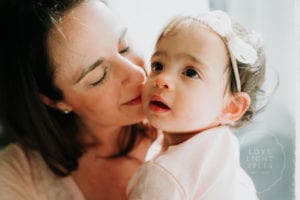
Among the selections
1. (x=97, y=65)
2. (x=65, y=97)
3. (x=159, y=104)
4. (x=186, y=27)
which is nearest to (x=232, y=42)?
(x=186, y=27)

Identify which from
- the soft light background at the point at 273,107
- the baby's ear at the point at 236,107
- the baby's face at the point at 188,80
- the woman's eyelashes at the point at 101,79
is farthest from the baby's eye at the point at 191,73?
the soft light background at the point at 273,107

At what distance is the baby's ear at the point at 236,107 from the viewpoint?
915 mm

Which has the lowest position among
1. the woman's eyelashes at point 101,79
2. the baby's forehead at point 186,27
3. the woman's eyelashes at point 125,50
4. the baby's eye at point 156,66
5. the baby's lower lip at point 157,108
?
the baby's lower lip at point 157,108

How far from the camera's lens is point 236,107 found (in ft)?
3.03

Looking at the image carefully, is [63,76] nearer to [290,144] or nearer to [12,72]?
[12,72]

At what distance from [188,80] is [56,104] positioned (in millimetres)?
401

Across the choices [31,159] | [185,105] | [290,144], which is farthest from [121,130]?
[290,144]

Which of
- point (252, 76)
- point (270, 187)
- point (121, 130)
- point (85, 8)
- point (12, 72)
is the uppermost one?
point (85, 8)

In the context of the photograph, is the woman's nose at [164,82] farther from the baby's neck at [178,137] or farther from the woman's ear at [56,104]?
the woman's ear at [56,104]

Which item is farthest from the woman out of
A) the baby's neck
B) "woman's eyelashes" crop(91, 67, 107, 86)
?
the baby's neck

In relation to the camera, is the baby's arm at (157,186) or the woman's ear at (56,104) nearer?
the baby's arm at (157,186)

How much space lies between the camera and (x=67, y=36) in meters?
0.95

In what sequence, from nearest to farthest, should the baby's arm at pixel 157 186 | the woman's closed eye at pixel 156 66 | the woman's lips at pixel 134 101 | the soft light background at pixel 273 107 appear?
1. the baby's arm at pixel 157 186
2. the woman's closed eye at pixel 156 66
3. the woman's lips at pixel 134 101
4. the soft light background at pixel 273 107

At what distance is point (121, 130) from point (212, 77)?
42cm
